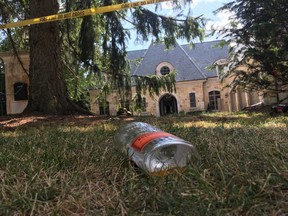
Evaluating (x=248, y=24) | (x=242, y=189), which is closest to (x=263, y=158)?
(x=242, y=189)

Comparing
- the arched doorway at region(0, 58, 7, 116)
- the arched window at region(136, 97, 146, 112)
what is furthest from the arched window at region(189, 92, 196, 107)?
the arched window at region(136, 97, 146, 112)

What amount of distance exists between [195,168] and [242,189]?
1.37 ft

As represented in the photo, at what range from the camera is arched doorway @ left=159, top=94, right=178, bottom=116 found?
41.5 metres

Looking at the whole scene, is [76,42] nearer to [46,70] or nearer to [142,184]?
[46,70]

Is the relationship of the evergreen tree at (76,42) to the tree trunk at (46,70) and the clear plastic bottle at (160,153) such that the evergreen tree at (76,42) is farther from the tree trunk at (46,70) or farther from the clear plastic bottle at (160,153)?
the clear plastic bottle at (160,153)

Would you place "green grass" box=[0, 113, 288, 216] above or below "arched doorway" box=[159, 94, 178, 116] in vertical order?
below

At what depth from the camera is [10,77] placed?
18.5m

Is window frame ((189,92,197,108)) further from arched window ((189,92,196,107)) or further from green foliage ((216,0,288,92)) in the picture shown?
green foliage ((216,0,288,92))

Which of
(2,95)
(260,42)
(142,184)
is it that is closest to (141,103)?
(260,42)

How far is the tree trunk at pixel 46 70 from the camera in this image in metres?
8.41

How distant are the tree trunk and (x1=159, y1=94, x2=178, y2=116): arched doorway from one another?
32686mm

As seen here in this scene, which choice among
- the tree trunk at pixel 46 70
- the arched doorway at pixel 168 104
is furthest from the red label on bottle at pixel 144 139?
the arched doorway at pixel 168 104

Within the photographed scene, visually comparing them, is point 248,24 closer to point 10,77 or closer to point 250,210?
point 10,77

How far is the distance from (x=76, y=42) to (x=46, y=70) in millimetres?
4785
